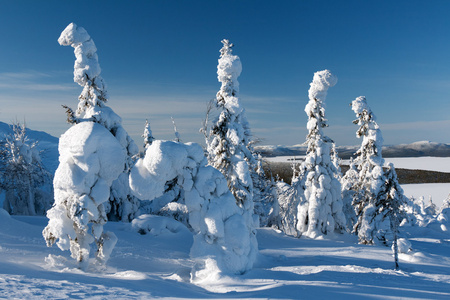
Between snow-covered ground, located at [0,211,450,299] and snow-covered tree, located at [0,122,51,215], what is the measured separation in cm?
1150

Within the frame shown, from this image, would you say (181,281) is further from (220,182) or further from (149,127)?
(149,127)

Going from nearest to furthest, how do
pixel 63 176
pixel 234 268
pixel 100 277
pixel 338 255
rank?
pixel 100 277, pixel 63 176, pixel 234 268, pixel 338 255

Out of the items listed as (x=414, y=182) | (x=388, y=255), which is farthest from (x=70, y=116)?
(x=414, y=182)

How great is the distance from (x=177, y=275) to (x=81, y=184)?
3890mm

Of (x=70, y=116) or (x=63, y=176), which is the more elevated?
(x=70, y=116)

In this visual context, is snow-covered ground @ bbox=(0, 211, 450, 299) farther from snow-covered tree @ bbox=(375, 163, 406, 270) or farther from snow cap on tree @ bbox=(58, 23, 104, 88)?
snow cap on tree @ bbox=(58, 23, 104, 88)

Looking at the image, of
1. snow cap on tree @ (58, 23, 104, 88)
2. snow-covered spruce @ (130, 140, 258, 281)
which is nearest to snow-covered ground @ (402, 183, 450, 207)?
snow-covered spruce @ (130, 140, 258, 281)

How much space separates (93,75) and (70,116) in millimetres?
4532

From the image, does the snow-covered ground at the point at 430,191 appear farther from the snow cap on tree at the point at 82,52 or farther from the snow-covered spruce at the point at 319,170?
the snow cap on tree at the point at 82,52

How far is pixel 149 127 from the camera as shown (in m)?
27.7

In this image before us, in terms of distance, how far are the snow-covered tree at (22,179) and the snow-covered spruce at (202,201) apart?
19.3 metres

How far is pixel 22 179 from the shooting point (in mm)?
24562

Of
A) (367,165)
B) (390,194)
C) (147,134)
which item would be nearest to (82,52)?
(147,134)

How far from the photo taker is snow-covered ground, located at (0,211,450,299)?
21.0ft
